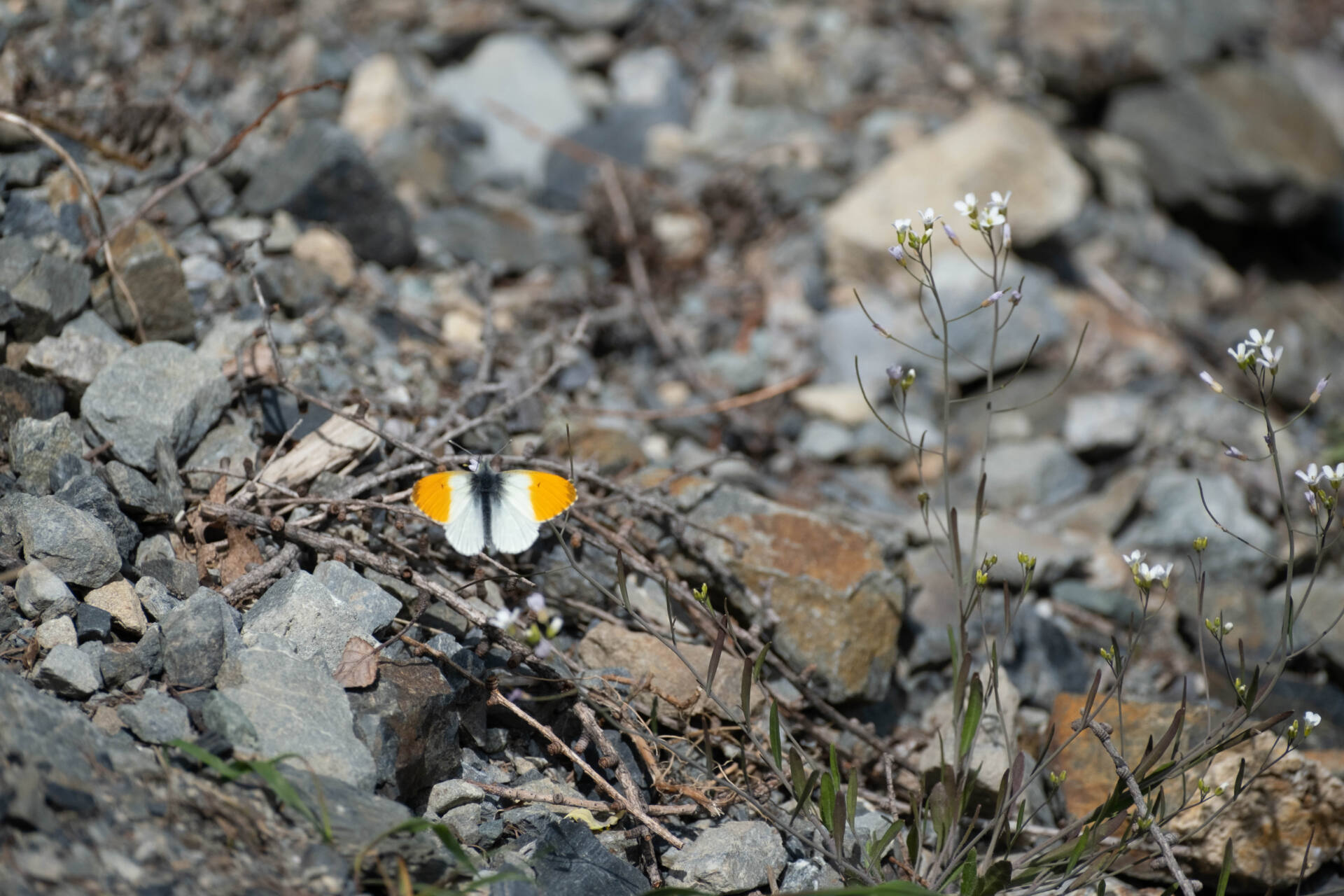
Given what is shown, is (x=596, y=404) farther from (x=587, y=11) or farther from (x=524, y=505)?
(x=587, y=11)

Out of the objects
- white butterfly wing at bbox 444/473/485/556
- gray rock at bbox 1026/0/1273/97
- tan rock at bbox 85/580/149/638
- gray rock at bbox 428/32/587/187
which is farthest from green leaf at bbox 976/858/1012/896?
gray rock at bbox 1026/0/1273/97

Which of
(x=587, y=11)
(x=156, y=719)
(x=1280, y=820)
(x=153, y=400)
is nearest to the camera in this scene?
(x=156, y=719)

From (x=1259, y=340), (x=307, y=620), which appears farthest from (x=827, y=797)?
(x=1259, y=340)

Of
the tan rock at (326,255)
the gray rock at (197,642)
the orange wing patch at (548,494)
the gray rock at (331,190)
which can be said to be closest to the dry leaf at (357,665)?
the gray rock at (197,642)

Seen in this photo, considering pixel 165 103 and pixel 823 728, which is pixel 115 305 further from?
pixel 823 728

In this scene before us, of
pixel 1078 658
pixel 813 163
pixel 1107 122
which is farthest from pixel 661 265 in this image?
Result: pixel 1107 122

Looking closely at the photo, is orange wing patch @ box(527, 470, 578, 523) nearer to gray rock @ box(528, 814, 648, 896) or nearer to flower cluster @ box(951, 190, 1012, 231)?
gray rock @ box(528, 814, 648, 896)
